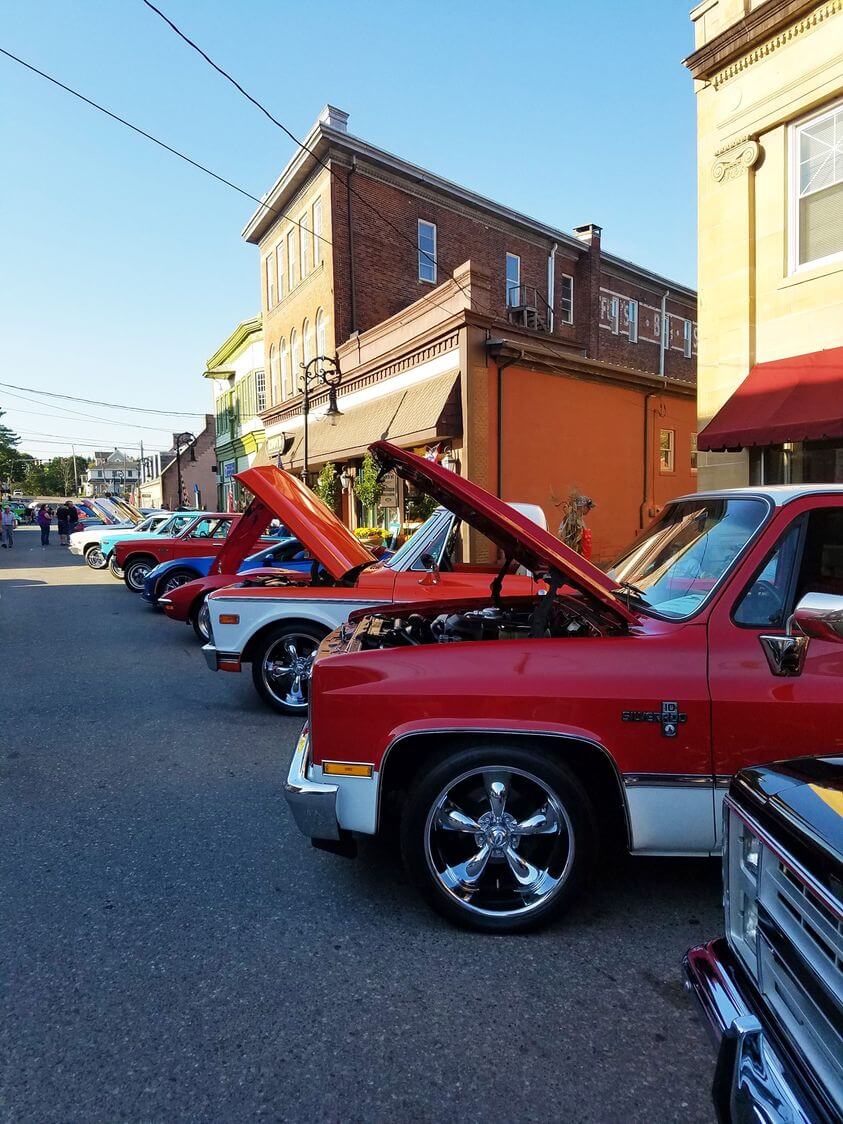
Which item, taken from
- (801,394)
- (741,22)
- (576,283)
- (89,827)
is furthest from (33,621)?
(576,283)

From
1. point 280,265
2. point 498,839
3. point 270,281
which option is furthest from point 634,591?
point 270,281

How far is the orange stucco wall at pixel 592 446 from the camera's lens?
640 inches

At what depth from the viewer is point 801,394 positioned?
852 centimetres

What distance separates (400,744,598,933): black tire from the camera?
2811 millimetres

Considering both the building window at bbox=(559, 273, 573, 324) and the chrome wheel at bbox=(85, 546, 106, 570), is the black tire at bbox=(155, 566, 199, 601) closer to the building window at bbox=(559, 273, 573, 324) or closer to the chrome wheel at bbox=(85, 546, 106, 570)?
the chrome wheel at bbox=(85, 546, 106, 570)

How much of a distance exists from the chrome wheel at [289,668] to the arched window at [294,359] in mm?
20767

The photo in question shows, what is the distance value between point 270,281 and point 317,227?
6.14 meters

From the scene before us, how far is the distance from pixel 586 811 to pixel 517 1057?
872 mm

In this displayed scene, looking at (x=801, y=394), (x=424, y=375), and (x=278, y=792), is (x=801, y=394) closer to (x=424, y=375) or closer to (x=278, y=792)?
(x=278, y=792)

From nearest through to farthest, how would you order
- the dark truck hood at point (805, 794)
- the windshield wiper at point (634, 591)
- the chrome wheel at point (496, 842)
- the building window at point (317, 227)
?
the dark truck hood at point (805, 794)
the chrome wheel at point (496, 842)
the windshield wiper at point (634, 591)
the building window at point (317, 227)

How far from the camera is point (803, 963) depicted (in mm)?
1475

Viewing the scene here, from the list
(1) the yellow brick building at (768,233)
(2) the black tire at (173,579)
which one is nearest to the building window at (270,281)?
(2) the black tire at (173,579)

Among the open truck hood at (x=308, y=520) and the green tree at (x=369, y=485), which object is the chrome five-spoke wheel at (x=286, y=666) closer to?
the open truck hood at (x=308, y=520)

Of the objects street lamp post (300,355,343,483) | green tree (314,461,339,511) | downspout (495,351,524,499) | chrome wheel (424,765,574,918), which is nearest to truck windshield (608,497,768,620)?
chrome wheel (424,765,574,918)
